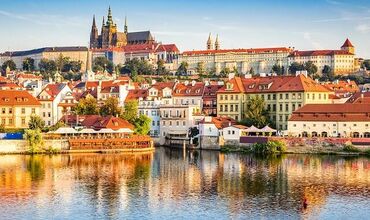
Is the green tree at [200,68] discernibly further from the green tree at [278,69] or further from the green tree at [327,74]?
the green tree at [327,74]

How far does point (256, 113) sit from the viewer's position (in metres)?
75.8

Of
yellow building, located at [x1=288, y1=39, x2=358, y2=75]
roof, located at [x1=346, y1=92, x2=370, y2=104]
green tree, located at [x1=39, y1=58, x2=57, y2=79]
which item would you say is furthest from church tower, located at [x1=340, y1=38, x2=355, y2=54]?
roof, located at [x1=346, y1=92, x2=370, y2=104]

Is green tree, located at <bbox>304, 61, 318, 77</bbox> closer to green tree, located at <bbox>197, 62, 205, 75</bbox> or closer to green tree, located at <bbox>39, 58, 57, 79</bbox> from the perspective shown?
green tree, located at <bbox>197, 62, 205, 75</bbox>

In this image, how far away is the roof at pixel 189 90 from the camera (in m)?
86.2

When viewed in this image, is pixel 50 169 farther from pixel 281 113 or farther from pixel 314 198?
pixel 281 113

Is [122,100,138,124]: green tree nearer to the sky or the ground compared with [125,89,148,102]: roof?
nearer to the ground

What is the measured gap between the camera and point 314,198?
136 ft

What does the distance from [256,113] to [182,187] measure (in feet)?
103

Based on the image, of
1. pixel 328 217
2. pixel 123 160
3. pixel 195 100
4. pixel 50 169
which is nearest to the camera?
pixel 328 217

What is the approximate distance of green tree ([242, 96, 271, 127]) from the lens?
7475cm

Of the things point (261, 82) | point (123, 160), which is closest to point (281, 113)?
point (261, 82)

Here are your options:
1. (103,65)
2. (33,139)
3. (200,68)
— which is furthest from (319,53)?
(33,139)

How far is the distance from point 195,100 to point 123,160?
26166mm

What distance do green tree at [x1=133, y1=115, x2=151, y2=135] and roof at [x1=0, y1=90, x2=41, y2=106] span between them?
11.7m
